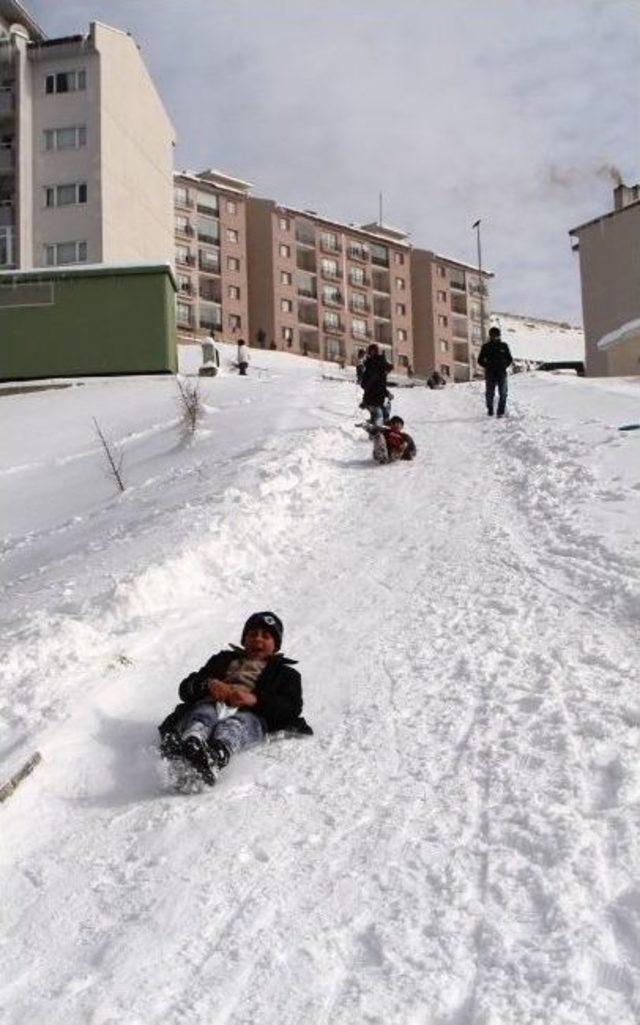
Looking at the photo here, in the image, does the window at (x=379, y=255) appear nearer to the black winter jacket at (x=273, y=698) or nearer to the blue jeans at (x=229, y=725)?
the black winter jacket at (x=273, y=698)

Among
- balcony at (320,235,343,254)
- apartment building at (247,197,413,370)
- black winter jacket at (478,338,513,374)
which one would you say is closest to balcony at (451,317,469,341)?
apartment building at (247,197,413,370)

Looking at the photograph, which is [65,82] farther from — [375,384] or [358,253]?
[358,253]

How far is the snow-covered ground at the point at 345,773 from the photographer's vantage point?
284 centimetres

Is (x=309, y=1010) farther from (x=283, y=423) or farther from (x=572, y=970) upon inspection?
(x=283, y=423)

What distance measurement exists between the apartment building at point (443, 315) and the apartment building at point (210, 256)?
665 inches

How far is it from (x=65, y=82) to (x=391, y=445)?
34.1m

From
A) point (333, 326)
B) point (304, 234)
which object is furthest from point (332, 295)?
point (304, 234)

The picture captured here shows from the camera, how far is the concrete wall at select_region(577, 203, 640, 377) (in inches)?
1599

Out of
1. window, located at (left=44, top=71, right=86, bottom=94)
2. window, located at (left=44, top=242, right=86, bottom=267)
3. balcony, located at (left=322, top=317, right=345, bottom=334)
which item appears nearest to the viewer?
window, located at (left=44, top=242, right=86, bottom=267)

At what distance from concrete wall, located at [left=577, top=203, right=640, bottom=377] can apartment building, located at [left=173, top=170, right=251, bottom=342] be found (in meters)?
27.7

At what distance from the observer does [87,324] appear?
1039 inches

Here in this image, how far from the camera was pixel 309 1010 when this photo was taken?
8.86ft

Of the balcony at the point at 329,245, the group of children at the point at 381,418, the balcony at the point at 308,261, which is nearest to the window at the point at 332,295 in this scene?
the balcony at the point at 308,261

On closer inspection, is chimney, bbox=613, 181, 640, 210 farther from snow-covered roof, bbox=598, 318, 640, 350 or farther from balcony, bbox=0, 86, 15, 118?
balcony, bbox=0, 86, 15, 118
